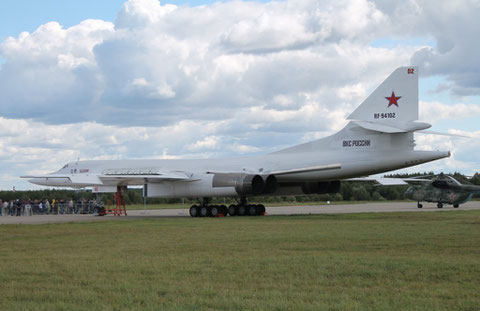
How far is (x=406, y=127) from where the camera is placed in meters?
22.1

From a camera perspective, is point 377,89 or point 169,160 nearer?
point 377,89

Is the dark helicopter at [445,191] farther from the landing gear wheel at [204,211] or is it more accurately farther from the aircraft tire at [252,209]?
the landing gear wheel at [204,211]

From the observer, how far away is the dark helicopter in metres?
36.1

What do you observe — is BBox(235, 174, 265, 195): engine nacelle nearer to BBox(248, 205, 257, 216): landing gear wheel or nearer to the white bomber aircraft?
the white bomber aircraft

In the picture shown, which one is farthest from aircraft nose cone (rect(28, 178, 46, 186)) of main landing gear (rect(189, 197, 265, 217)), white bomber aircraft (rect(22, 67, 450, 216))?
main landing gear (rect(189, 197, 265, 217))

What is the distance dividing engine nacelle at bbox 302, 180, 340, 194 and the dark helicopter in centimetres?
1119

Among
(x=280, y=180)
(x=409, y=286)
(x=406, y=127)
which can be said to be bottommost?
(x=409, y=286)

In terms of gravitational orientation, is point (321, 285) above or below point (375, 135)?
below

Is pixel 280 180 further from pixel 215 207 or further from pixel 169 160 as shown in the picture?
pixel 169 160

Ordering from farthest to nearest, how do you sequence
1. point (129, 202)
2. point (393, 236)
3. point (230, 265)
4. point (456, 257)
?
1. point (129, 202)
2. point (393, 236)
3. point (456, 257)
4. point (230, 265)

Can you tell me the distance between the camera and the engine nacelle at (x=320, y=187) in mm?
27828

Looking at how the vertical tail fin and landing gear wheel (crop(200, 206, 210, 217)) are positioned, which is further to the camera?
landing gear wheel (crop(200, 206, 210, 217))

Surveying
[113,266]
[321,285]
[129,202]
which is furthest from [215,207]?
[129,202]

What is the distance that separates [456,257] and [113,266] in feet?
18.4
